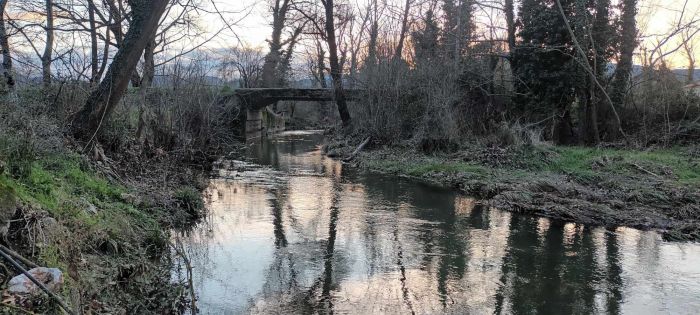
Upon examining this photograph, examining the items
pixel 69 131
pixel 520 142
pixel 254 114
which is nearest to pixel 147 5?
pixel 69 131

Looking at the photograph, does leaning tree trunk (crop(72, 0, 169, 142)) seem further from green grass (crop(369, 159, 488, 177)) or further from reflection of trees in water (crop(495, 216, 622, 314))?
green grass (crop(369, 159, 488, 177))

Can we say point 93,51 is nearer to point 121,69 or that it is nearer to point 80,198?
point 121,69

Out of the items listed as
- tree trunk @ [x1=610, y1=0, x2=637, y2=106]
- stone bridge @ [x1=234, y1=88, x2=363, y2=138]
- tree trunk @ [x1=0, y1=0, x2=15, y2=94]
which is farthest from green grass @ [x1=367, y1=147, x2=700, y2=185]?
stone bridge @ [x1=234, y1=88, x2=363, y2=138]

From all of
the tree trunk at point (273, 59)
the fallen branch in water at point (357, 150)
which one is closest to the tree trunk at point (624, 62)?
the fallen branch in water at point (357, 150)

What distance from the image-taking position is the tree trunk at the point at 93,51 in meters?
12.7

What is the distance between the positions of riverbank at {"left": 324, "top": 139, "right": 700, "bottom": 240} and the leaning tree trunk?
8691 millimetres

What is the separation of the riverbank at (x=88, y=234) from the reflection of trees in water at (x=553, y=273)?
4315 millimetres

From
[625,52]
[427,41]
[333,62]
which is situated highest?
[427,41]

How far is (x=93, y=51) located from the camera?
16.6 metres

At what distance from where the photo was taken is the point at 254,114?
38594 mm

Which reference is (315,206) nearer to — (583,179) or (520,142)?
(583,179)

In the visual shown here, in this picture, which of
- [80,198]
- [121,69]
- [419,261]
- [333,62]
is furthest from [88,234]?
[333,62]

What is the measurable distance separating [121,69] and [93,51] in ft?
26.0

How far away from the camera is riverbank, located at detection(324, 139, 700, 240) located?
1107 centimetres
